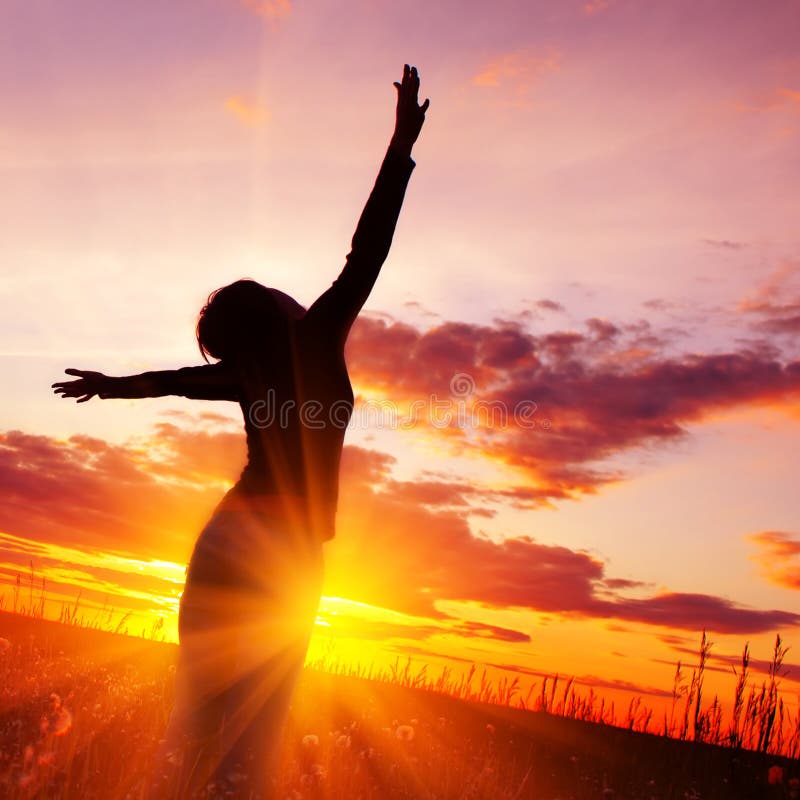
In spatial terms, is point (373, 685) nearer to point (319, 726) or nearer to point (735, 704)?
point (319, 726)

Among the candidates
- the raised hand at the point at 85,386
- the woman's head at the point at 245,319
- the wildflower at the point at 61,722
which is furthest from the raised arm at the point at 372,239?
the wildflower at the point at 61,722

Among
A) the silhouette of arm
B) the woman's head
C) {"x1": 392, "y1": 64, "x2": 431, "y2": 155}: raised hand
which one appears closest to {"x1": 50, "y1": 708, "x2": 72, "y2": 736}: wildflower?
the woman's head

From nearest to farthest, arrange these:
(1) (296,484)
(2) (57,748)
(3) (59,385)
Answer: (1) (296,484), (3) (59,385), (2) (57,748)

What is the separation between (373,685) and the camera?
11.5 m

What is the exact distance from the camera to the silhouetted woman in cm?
360

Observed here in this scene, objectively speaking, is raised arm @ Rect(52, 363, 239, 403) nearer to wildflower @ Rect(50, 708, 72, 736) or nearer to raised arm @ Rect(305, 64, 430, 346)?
raised arm @ Rect(305, 64, 430, 346)

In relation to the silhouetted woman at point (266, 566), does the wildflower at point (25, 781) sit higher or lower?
lower

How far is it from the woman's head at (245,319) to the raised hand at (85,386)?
718 mm

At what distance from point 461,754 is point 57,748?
3.76 metres

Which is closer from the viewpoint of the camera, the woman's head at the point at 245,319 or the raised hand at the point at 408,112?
the woman's head at the point at 245,319

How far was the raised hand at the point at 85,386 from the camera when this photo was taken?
4.62 metres

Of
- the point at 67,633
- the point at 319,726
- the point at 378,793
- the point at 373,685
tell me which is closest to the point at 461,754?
the point at 319,726

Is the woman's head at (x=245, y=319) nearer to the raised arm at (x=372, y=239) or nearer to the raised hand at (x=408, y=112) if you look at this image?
the raised arm at (x=372, y=239)

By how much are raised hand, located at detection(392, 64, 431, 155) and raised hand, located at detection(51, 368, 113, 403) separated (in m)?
2.01
